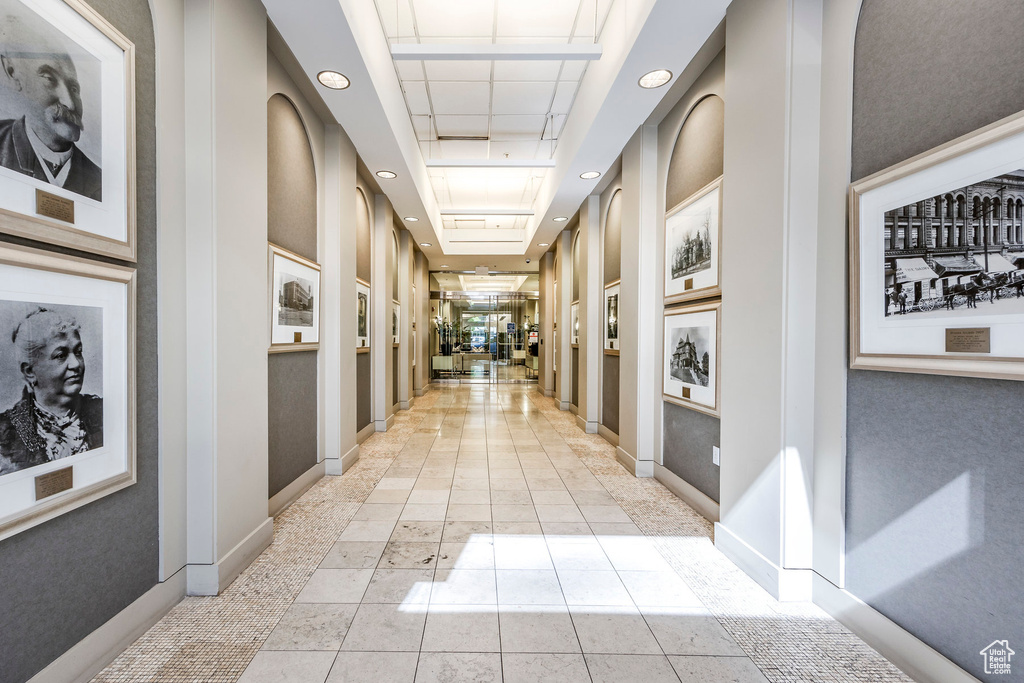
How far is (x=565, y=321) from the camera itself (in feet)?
28.2

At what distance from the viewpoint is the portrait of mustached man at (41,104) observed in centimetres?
150

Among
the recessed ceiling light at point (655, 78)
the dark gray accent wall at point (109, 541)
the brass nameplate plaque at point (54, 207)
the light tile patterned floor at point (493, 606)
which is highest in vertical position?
the recessed ceiling light at point (655, 78)

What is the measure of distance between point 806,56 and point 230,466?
4062mm

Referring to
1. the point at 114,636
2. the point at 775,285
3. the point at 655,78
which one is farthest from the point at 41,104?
the point at 655,78

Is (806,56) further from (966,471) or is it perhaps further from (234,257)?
(234,257)

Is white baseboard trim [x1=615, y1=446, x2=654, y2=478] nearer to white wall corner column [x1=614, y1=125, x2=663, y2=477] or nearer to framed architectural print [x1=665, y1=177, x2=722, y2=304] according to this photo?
white wall corner column [x1=614, y1=125, x2=663, y2=477]

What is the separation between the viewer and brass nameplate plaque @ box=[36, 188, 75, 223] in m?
1.61

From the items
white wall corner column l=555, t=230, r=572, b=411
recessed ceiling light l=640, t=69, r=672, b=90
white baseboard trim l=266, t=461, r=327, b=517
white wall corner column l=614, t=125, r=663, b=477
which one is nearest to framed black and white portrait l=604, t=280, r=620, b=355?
white wall corner column l=614, t=125, r=663, b=477

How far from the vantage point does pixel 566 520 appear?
3.53 metres

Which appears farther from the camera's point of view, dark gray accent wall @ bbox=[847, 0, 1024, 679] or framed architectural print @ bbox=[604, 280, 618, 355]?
framed architectural print @ bbox=[604, 280, 618, 355]

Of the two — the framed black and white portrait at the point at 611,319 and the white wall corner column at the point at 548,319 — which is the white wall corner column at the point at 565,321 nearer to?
the white wall corner column at the point at 548,319

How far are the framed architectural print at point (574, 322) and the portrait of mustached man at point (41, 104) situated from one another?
258 inches

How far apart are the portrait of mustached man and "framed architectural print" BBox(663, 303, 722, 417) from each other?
12.3 feet

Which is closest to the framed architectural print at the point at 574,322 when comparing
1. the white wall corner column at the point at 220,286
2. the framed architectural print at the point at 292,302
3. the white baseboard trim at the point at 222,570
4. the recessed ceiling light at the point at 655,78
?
the recessed ceiling light at the point at 655,78
